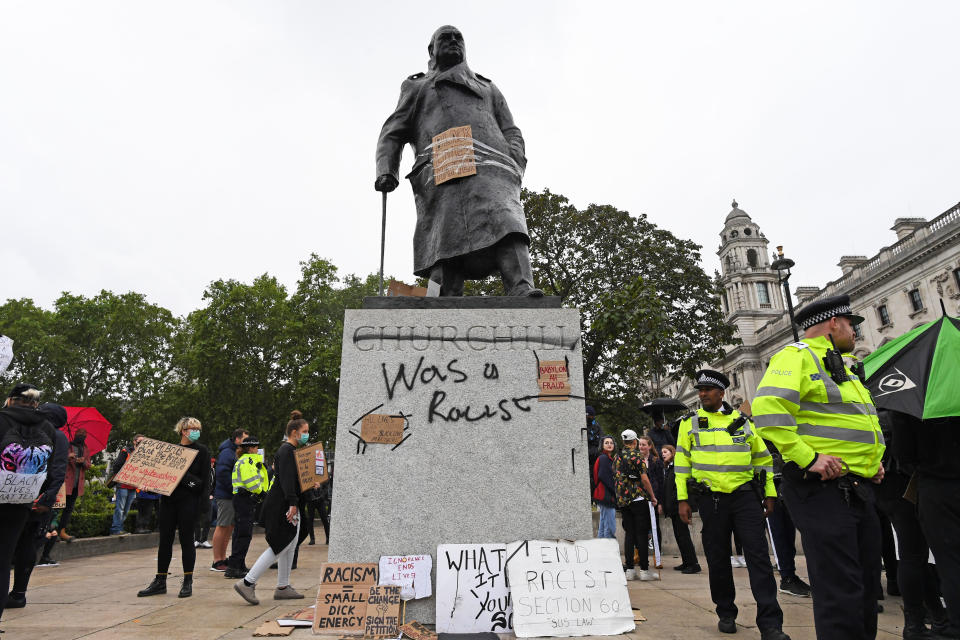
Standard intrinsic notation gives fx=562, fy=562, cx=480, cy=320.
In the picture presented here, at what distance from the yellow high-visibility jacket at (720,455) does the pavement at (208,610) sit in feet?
3.31

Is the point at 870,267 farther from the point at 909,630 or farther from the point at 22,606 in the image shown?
the point at 22,606

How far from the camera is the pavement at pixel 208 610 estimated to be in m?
4.00

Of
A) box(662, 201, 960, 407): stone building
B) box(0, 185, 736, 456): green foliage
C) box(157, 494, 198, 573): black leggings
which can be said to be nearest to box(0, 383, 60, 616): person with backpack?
box(157, 494, 198, 573): black leggings

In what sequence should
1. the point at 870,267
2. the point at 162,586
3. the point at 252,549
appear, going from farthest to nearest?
the point at 870,267
the point at 252,549
the point at 162,586

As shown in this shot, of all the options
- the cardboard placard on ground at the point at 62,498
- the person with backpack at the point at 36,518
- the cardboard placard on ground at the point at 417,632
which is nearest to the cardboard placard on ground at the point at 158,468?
the person with backpack at the point at 36,518

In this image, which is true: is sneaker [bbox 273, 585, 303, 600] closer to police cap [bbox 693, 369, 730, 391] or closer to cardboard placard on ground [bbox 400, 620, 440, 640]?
cardboard placard on ground [bbox 400, 620, 440, 640]

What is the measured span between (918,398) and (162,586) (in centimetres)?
684

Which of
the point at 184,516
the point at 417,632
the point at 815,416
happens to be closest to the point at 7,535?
the point at 184,516

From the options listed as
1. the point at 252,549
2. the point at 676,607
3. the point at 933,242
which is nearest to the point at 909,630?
the point at 676,607

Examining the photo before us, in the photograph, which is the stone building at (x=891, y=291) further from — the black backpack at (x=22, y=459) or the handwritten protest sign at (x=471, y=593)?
the black backpack at (x=22, y=459)

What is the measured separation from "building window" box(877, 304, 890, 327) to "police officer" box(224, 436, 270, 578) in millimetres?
45576

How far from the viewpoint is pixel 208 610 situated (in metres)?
4.84

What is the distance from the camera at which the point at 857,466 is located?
288 cm

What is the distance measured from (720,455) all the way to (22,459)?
537 cm
